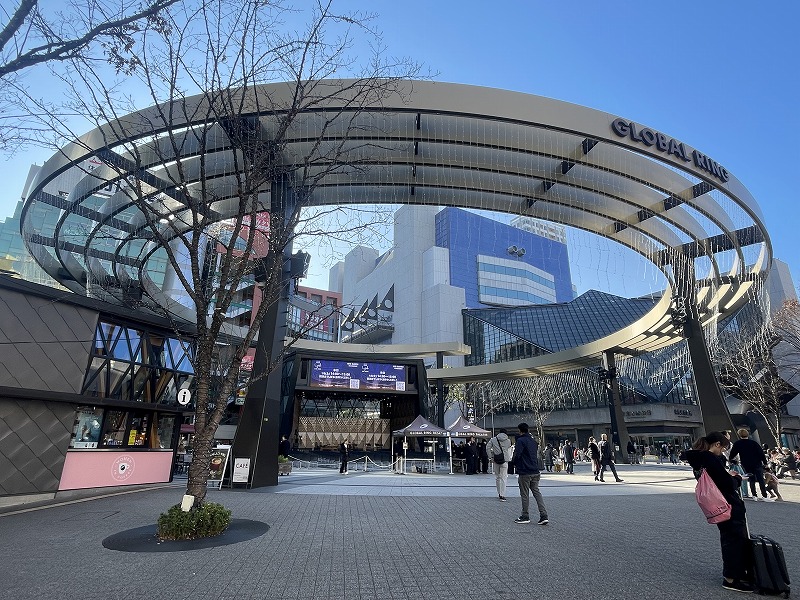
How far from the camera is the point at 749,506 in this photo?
1045 centimetres

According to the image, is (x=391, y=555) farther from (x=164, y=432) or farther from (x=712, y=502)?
(x=164, y=432)

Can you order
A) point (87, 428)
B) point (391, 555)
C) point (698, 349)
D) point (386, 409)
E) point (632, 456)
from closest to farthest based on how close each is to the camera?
1. point (391, 555)
2. point (87, 428)
3. point (698, 349)
4. point (632, 456)
5. point (386, 409)

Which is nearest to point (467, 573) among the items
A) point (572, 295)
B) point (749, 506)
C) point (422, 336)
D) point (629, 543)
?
point (629, 543)

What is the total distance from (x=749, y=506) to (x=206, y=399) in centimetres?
1230

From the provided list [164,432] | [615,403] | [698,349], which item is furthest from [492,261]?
[164,432]

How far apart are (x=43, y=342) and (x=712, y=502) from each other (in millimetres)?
13743

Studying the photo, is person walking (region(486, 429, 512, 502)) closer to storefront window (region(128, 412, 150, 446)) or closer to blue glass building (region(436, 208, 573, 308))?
storefront window (region(128, 412, 150, 446))

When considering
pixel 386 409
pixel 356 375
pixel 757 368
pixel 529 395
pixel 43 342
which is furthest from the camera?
pixel 529 395

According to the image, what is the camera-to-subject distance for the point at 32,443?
10.6 meters

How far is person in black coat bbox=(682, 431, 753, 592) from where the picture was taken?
434 cm

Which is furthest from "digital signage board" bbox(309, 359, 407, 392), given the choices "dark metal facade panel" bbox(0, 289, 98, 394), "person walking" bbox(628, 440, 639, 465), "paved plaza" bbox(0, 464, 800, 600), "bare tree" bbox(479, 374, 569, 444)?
"paved plaza" bbox(0, 464, 800, 600)

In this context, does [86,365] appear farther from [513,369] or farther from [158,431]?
[513,369]

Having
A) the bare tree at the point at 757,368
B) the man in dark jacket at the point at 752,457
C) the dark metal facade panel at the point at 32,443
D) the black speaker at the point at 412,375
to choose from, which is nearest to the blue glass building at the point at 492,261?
the black speaker at the point at 412,375

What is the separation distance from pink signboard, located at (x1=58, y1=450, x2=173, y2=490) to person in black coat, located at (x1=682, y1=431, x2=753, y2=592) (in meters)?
13.8
